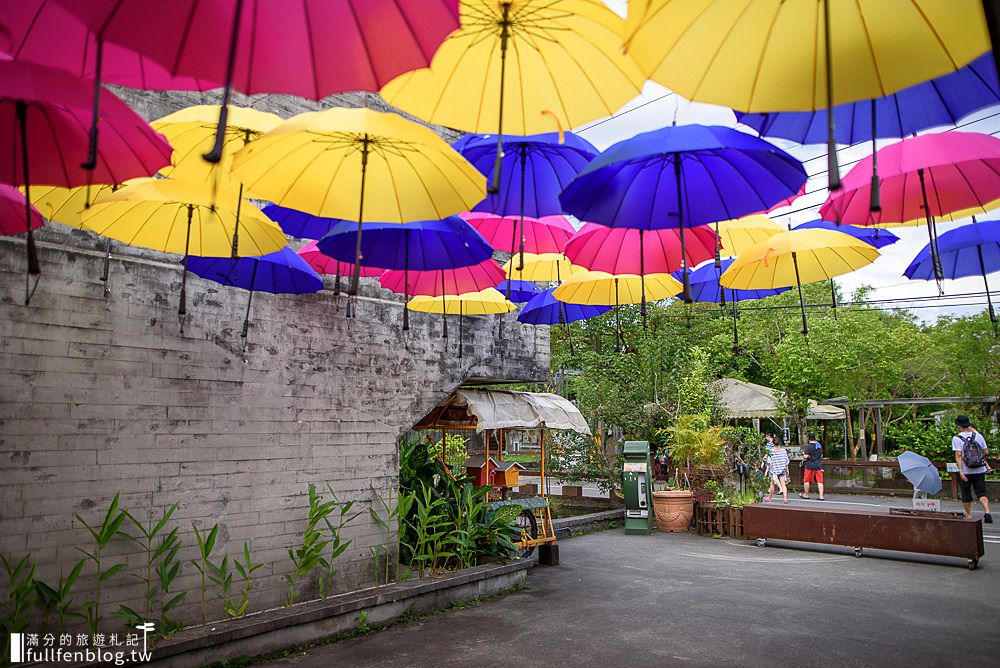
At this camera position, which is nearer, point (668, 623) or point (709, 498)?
point (668, 623)

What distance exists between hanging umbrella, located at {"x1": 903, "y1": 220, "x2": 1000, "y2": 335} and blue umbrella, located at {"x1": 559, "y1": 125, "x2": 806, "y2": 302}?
199 cm

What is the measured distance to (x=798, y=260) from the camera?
5.91m

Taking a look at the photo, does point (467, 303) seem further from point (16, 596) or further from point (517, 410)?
point (16, 596)

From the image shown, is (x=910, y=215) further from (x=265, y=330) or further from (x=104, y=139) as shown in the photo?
(x=265, y=330)

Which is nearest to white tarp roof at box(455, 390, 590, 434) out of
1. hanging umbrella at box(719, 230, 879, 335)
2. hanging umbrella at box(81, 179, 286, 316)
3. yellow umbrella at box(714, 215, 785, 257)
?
yellow umbrella at box(714, 215, 785, 257)

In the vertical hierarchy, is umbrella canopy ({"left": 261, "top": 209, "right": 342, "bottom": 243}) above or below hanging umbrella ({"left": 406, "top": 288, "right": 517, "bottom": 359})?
above

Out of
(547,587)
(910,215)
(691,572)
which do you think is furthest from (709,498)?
(910,215)

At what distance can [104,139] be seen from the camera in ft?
11.1

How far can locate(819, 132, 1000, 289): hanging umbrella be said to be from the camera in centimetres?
418

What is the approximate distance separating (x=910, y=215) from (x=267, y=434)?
6089 millimetres

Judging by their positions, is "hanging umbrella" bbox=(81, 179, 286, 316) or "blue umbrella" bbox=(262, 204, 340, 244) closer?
"hanging umbrella" bbox=(81, 179, 286, 316)

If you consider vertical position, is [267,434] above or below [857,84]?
below

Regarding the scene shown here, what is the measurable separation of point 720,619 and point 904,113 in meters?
5.23

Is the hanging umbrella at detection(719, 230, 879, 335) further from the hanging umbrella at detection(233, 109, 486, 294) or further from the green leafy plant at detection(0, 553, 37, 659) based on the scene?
the green leafy plant at detection(0, 553, 37, 659)
